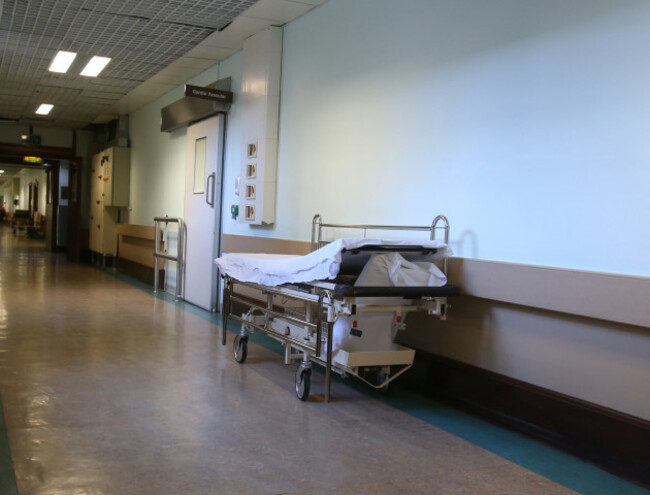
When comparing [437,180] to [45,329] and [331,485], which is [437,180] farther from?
[45,329]

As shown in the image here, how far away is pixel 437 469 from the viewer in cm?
293

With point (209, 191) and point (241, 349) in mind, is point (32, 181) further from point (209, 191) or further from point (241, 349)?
point (241, 349)

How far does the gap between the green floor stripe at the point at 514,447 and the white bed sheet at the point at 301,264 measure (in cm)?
98

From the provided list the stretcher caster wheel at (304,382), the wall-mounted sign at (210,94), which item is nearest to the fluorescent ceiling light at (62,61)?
the wall-mounted sign at (210,94)

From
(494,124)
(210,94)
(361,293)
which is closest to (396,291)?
(361,293)

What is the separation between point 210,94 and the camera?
7023mm

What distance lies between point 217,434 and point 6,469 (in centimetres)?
100

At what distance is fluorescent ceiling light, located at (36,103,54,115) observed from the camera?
36.6 ft

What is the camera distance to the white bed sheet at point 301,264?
3.52m

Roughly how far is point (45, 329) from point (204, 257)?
92.8 inches

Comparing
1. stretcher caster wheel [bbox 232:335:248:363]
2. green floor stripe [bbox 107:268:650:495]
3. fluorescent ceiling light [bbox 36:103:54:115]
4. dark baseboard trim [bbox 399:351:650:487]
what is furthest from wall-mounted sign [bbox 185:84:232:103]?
fluorescent ceiling light [bbox 36:103:54:115]

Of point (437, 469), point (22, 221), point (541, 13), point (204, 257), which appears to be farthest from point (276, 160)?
point (22, 221)

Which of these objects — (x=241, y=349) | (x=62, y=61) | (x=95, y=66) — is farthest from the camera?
(x=95, y=66)

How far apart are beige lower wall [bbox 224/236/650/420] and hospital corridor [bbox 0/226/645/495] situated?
14.6 inches
